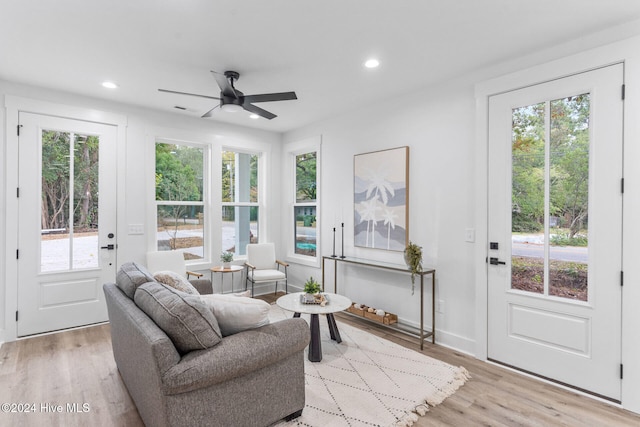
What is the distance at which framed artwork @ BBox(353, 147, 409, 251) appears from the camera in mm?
3717

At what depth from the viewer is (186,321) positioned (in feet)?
5.61

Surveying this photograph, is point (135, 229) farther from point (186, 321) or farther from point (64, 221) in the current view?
point (186, 321)

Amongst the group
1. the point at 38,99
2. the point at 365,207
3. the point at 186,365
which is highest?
the point at 38,99

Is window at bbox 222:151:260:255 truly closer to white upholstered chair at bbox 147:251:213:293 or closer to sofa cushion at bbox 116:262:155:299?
white upholstered chair at bbox 147:251:213:293

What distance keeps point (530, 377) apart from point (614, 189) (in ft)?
5.24

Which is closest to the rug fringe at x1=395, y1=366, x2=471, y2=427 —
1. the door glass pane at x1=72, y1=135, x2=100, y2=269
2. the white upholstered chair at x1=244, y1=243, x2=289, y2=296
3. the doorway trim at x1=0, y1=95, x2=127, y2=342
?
the white upholstered chair at x1=244, y1=243, x2=289, y2=296

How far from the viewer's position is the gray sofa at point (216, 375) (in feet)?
5.20

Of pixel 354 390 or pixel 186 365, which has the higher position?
pixel 186 365

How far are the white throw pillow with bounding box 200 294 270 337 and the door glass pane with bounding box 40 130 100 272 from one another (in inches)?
108

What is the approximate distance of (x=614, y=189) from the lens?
2.36 metres

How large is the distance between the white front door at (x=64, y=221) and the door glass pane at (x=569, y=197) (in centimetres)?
458

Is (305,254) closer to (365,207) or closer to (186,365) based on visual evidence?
(365,207)

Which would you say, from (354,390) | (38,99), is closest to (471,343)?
(354,390)

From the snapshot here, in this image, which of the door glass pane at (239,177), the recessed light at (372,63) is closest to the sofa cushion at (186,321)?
the recessed light at (372,63)
